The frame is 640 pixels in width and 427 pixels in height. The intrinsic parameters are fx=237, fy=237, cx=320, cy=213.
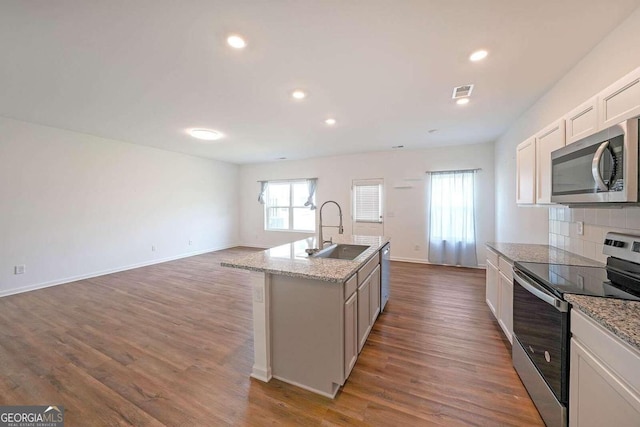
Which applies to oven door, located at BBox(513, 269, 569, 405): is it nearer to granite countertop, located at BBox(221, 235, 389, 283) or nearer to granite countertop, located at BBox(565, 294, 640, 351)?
granite countertop, located at BBox(565, 294, 640, 351)

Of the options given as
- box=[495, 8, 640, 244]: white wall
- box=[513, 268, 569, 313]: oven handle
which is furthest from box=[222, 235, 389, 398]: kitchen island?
box=[495, 8, 640, 244]: white wall

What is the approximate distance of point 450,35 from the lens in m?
1.79

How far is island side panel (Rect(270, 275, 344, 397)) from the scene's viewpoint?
5.38 feet

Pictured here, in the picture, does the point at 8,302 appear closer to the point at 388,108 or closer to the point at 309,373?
the point at 309,373

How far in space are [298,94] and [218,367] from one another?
285cm

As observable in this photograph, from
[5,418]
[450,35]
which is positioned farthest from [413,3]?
[5,418]

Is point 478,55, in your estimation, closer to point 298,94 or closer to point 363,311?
point 298,94

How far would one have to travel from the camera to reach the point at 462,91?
269 cm

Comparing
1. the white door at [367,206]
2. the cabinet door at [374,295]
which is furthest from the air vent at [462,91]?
the white door at [367,206]

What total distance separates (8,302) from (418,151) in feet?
24.3

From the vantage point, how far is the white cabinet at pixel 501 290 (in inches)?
83.2

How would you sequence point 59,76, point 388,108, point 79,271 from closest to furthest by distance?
point 59,76
point 388,108
point 79,271

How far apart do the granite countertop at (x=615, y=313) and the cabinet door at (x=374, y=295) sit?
1.46 metres

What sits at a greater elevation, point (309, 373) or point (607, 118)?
point (607, 118)
